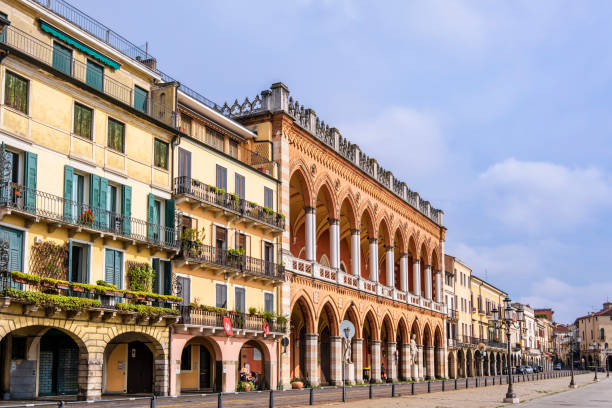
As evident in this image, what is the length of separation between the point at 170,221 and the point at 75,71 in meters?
7.13

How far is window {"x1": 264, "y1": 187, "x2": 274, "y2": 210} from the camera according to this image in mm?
38612

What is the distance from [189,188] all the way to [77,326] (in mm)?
8729

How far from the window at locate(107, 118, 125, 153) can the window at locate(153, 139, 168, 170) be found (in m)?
2.04

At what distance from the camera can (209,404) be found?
2384 cm

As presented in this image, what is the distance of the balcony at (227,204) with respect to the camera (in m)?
31.8

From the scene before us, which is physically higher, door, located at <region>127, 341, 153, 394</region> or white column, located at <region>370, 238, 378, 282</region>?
white column, located at <region>370, 238, 378, 282</region>

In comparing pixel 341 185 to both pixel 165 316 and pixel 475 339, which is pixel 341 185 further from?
pixel 475 339

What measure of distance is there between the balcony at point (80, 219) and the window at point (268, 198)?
8.55 m

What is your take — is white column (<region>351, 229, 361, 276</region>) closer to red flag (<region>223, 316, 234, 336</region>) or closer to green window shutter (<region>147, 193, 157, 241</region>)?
red flag (<region>223, 316, 234, 336</region>)

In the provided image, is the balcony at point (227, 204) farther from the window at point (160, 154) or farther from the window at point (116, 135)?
the window at point (116, 135)

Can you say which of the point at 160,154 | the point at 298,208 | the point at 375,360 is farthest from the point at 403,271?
the point at 160,154

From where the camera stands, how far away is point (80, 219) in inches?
1020

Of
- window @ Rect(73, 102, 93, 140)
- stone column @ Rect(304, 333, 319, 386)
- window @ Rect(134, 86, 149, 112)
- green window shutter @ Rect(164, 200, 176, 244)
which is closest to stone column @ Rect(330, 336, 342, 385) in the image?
stone column @ Rect(304, 333, 319, 386)

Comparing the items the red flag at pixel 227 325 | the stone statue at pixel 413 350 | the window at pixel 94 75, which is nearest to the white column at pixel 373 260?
the stone statue at pixel 413 350
